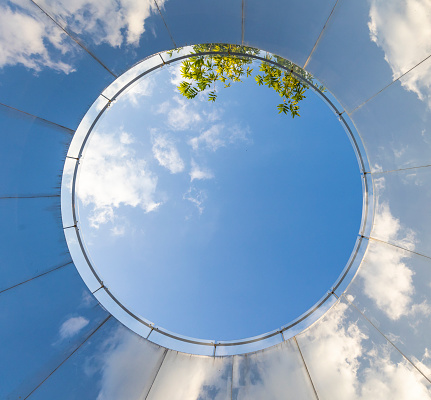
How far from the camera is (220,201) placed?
621 cm

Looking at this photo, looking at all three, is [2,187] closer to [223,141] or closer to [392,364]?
[223,141]

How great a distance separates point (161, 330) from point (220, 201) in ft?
9.02

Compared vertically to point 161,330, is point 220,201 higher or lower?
higher

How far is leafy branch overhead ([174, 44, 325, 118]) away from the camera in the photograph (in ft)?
14.0

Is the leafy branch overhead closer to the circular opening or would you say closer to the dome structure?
the circular opening

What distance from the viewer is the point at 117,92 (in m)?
4.22

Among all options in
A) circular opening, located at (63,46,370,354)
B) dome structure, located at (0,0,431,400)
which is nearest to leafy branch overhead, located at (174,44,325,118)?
circular opening, located at (63,46,370,354)

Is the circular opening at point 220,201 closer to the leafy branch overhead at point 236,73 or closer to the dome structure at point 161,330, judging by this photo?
the leafy branch overhead at point 236,73

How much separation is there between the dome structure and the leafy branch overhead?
0.21 metres

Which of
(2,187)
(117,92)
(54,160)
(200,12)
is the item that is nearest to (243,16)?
(200,12)

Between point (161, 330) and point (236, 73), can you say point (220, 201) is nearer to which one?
point (236, 73)

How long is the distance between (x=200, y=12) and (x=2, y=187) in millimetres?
3337

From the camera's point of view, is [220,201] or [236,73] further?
[220,201]

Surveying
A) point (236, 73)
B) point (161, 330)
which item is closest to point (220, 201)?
point (236, 73)
